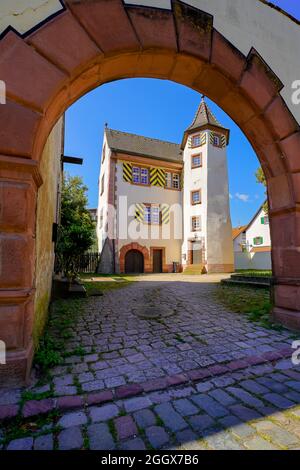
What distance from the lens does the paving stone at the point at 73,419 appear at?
1785mm

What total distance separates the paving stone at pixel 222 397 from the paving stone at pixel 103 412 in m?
0.86

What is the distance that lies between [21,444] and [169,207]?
67.6ft

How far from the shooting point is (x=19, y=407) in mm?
1944

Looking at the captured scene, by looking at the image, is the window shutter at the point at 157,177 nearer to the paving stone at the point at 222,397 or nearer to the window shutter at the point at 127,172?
the window shutter at the point at 127,172

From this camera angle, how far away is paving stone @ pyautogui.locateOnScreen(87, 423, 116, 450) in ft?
5.21

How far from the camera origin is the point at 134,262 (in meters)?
20.2

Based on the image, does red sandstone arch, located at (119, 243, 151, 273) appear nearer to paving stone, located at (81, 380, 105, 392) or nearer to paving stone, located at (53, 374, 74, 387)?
paving stone, located at (53, 374, 74, 387)

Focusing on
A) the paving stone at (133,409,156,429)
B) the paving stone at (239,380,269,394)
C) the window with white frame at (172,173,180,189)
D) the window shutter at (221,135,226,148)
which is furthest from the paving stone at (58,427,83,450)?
the window shutter at (221,135,226,148)

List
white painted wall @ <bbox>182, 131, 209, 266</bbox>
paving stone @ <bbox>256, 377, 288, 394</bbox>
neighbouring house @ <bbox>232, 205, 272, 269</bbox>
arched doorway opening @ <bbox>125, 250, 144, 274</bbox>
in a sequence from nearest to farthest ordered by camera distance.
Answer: paving stone @ <bbox>256, 377, 288, 394</bbox> < arched doorway opening @ <bbox>125, 250, 144, 274</bbox> < white painted wall @ <bbox>182, 131, 209, 266</bbox> < neighbouring house @ <bbox>232, 205, 272, 269</bbox>

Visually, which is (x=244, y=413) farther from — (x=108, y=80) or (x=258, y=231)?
(x=258, y=231)

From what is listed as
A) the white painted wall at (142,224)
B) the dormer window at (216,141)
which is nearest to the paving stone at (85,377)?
the white painted wall at (142,224)

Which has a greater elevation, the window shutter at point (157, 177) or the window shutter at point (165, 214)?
the window shutter at point (157, 177)

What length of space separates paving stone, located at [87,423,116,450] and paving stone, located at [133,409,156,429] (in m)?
0.23
